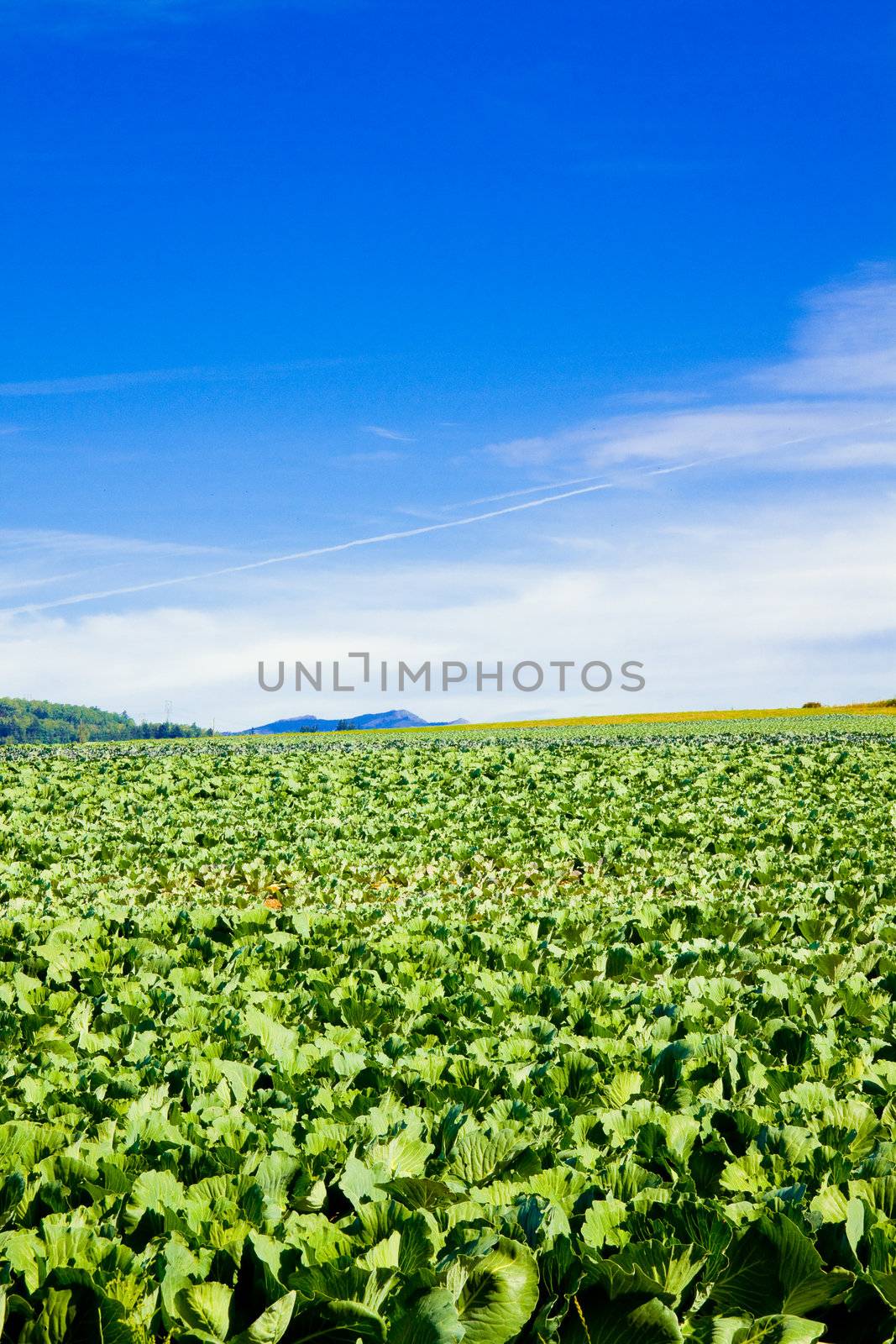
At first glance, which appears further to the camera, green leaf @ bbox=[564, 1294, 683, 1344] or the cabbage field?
the cabbage field

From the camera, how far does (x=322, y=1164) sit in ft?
12.0

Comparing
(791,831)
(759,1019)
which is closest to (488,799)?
(791,831)

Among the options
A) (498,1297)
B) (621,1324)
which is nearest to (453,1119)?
(498,1297)

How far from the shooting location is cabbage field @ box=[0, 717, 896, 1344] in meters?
2.75

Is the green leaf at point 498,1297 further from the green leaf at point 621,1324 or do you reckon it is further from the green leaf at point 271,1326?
the green leaf at point 271,1326

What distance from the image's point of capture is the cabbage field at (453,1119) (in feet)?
9.02

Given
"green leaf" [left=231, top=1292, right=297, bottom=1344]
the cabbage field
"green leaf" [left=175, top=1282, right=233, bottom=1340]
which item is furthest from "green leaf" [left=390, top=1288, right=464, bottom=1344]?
"green leaf" [left=175, top=1282, right=233, bottom=1340]

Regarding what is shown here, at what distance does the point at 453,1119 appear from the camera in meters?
3.89

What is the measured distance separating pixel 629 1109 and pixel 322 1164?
1.30 m

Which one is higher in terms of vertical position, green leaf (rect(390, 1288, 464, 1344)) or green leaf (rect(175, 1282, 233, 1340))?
green leaf (rect(390, 1288, 464, 1344))

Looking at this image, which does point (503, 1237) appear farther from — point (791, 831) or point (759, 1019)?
point (791, 831)

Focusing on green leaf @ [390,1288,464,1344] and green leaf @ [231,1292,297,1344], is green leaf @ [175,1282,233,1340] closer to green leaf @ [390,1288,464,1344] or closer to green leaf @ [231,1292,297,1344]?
green leaf @ [231,1292,297,1344]

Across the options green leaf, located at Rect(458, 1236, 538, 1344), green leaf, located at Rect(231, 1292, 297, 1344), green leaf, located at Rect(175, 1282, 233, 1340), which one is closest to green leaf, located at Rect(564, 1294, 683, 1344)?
green leaf, located at Rect(458, 1236, 538, 1344)

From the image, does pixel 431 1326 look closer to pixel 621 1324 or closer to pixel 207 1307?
pixel 621 1324
